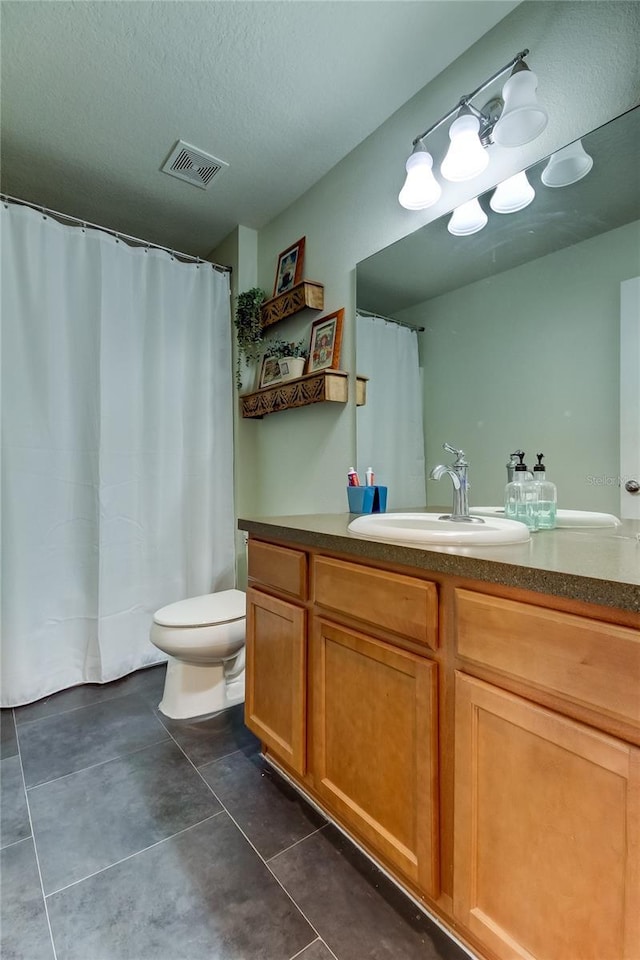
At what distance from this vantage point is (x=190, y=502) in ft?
7.75

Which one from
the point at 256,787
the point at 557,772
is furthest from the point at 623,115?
the point at 256,787

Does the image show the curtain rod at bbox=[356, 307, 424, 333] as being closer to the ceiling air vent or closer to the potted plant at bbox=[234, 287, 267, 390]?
the potted plant at bbox=[234, 287, 267, 390]

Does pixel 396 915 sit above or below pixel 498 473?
below

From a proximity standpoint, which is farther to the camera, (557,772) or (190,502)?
(190,502)

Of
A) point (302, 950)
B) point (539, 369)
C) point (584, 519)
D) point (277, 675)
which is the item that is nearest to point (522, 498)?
point (584, 519)

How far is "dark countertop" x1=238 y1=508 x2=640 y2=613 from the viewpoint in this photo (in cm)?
63

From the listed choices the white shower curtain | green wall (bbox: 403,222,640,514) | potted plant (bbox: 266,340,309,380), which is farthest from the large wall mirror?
the white shower curtain

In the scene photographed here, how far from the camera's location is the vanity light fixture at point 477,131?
1.16 meters

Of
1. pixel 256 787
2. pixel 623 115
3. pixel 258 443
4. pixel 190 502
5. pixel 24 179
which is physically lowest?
pixel 256 787

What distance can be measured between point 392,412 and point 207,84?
4.42ft

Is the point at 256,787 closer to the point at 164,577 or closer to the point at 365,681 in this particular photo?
the point at 365,681

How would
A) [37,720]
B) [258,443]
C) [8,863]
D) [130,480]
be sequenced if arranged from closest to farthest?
[8,863], [37,720], [130,480], [258,443]

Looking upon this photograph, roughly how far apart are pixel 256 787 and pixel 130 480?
4.77 ft

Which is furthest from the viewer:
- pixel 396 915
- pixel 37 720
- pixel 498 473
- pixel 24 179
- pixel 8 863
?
pixel 24 179
